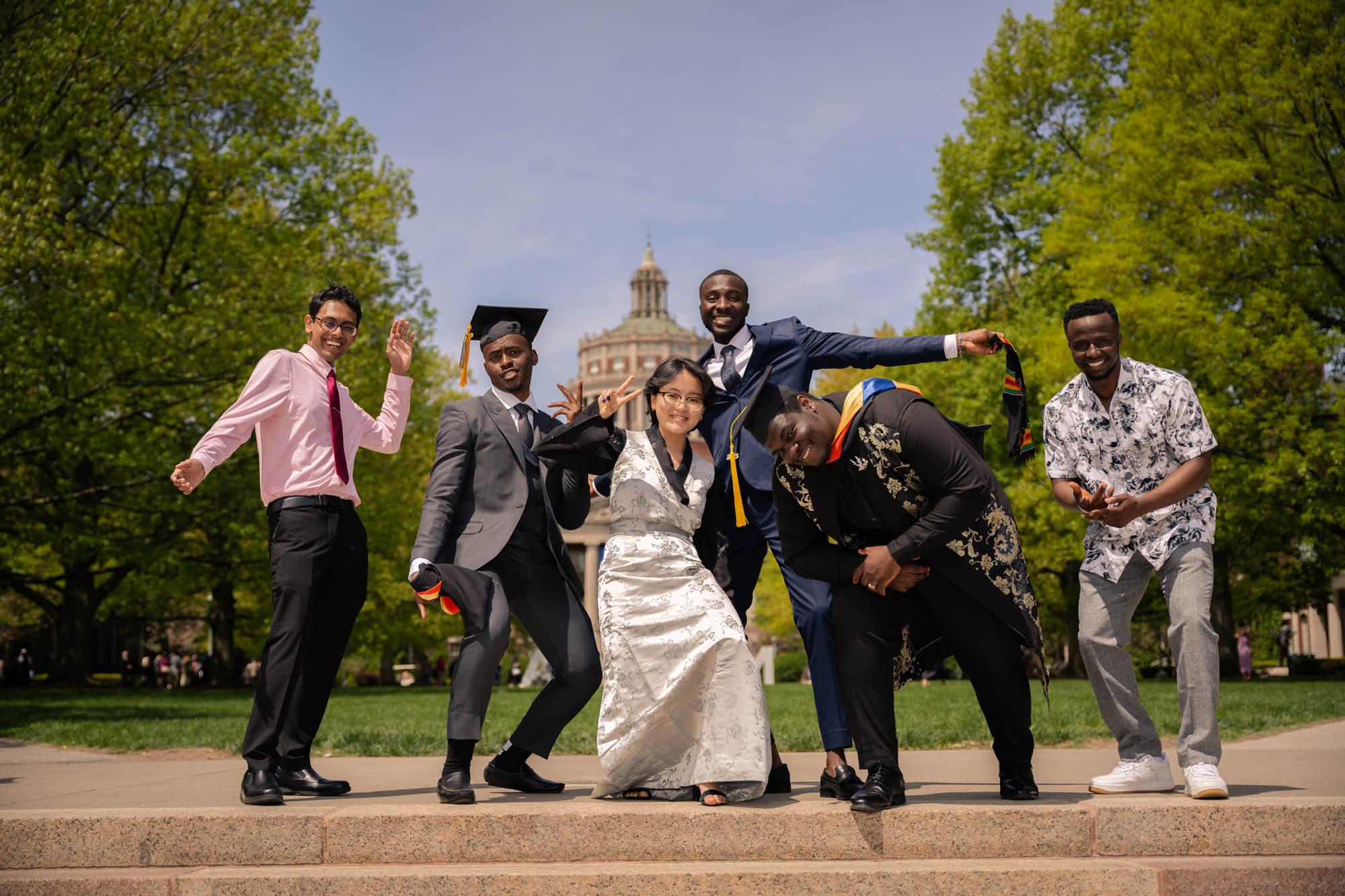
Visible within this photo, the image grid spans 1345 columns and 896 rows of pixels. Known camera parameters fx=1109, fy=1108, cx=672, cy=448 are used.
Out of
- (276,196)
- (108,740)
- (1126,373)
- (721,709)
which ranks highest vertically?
(276,196)

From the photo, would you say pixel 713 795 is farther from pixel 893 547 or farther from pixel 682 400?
pixel 682 400

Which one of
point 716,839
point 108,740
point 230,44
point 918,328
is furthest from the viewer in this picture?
point 918,328

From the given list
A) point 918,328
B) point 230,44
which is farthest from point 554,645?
point 918,328

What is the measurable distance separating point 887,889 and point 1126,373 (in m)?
2.61

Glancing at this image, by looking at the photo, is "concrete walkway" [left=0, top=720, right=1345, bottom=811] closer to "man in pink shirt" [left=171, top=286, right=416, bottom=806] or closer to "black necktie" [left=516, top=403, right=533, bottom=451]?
Result: "man in pink shirt" [left=171, top=286, right=416, bottom=806]

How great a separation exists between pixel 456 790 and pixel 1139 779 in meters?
3.07

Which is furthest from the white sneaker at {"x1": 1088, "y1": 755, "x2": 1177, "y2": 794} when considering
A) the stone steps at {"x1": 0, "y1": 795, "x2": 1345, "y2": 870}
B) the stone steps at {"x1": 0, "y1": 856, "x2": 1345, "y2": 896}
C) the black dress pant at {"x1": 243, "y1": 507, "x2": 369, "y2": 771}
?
the black dress pant at {"x1": 243, "y1": 507, "x2": 369, "y2": 771}

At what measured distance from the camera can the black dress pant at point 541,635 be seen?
17.1 feet

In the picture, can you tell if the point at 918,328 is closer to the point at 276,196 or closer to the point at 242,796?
the point at 276,196

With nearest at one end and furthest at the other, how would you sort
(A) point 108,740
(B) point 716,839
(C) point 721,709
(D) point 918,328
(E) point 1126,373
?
(B) point 716,839
(C) point 721,709
(E) point 1126,373
(A) point 108,740
(D) point 918,328

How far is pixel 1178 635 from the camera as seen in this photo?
4.94 meters

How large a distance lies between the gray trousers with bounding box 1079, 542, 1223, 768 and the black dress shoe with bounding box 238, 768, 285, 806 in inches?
143

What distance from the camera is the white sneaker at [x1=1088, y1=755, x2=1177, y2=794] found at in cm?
501

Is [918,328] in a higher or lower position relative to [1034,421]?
higher
